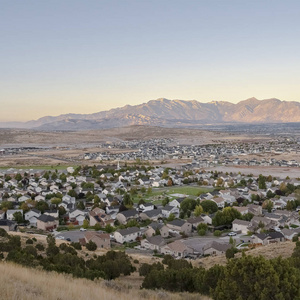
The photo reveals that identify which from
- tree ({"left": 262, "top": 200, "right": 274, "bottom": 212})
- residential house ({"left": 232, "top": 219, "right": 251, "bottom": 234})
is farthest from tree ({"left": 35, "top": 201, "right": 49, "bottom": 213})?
tree ({"left": 262, "top": 200, "right": 274, "bottom": 212})

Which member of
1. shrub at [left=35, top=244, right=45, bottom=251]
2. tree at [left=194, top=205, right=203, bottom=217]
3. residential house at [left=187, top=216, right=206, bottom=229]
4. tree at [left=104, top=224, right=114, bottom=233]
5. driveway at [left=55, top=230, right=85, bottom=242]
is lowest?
driveway at [left=55, top=230, right=85, bottom=242]

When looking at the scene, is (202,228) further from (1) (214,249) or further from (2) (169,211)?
(2) (169,211)

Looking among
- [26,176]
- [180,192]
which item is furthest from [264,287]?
[26,176]

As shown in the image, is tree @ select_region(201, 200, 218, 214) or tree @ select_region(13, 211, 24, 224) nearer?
tree @ select_region(13, 211, 24, 224)

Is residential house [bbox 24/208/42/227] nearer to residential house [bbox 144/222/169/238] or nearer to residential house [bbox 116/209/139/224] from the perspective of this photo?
residential house [bbox 116/209/139/224]

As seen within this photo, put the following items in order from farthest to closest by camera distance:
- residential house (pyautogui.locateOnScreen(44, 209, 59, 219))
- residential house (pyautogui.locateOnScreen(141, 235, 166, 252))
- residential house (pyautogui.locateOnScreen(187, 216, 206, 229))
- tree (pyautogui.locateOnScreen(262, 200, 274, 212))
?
tree (pyautogui.locateOnScreen(262, 200, 274, 212)), residential house (pyautogui.locateOnScreen(44, 209, 59, 219)), residential house (pyautogui.locateOnScreen(187, 216, 206, 229)), residential house (pyautogui.locateOnScreen(141, 235, 166, 252))

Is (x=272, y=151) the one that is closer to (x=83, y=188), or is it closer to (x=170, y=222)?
(x=83, y=188)

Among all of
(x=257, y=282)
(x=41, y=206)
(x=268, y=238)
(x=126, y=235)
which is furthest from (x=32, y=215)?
(x=257, y=282)

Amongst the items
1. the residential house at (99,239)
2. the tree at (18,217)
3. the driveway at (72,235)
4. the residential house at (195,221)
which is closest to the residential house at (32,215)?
the tree at (18,217)

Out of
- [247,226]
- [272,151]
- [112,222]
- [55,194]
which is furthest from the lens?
[272,151]

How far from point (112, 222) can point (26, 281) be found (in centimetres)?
3109

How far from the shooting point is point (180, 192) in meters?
54.6

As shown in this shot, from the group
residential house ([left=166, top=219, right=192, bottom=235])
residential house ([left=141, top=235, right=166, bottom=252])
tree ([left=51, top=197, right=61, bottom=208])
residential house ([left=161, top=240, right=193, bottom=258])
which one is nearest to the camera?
residential house ([left=161, top=240, right=193, bottom=258])

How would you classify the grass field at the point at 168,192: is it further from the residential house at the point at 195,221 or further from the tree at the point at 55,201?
the residential house at the point at 195,221
